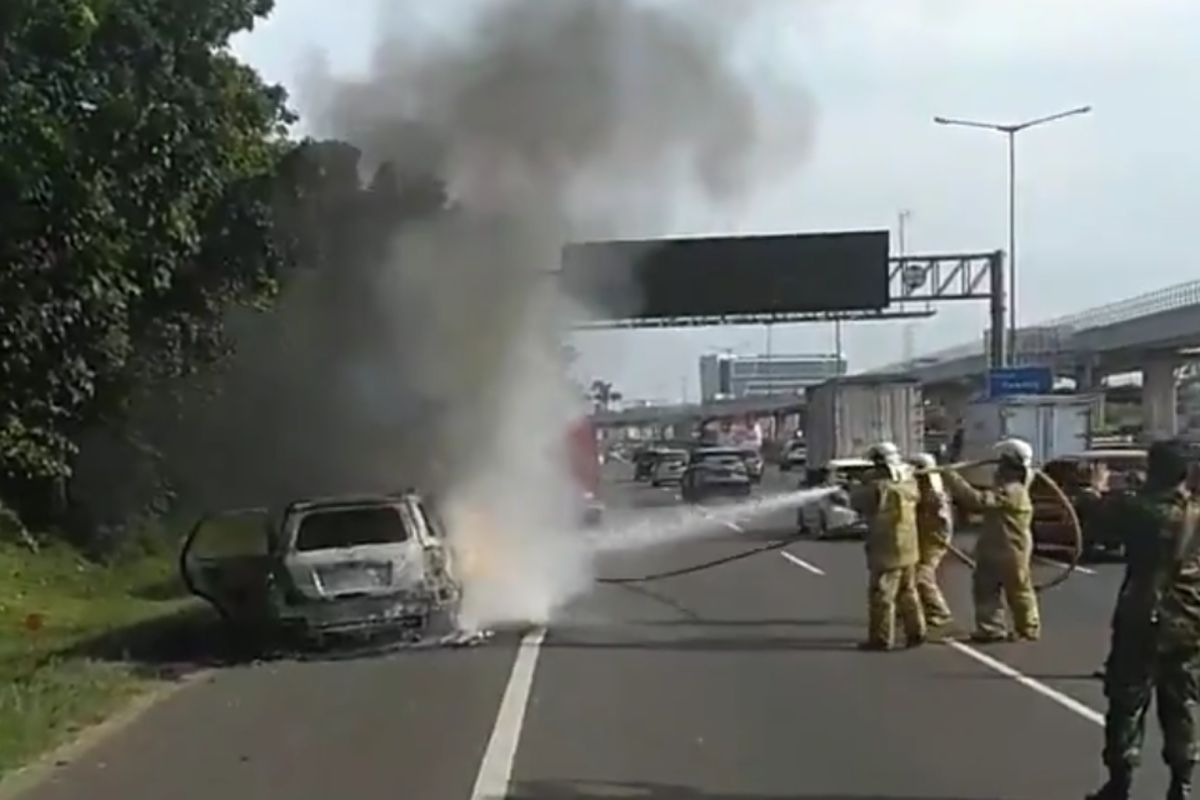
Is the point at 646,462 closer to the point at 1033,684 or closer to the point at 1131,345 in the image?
the point at 1131,345

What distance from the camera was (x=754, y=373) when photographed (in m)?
150

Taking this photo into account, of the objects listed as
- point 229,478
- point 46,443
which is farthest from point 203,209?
point 229,478

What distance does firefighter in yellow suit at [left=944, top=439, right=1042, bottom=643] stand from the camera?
17.5 metres

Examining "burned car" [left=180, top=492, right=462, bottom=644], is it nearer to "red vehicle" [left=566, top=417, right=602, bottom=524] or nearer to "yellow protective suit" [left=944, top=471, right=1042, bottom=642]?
"yellow protective suit" [left=944, top=471, right=1042, bottom=642]

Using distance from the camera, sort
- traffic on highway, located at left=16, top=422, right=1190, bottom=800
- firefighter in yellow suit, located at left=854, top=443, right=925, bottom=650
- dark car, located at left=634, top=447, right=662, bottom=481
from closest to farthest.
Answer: traffic on highway, located at left=16, top=422, right=1190, bottom=800
firefighter in yellow suit, located at left=854, top=443, right=925, bottom=650
dark car, located at left=634, top=447, right=662, bottom=481

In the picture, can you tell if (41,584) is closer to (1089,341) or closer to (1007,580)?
(1007,580)

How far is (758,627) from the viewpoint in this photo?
19.5 meters

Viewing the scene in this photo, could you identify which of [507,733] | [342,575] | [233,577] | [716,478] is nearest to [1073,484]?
[233,577]

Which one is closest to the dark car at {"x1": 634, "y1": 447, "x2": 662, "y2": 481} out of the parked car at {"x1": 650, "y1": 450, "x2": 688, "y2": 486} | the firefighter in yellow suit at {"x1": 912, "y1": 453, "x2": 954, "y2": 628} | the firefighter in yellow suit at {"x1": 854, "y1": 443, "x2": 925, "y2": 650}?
the parked car at {"x1": 650, "y1": 450, "x2": 688, "y2": 486}

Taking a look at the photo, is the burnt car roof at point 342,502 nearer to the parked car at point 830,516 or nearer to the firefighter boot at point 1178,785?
the firefighter boot at point 1178,785

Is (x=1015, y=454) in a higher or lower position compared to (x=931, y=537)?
higher

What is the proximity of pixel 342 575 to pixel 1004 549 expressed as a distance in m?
5.76

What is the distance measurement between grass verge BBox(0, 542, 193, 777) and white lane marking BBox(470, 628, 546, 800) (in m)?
2.74

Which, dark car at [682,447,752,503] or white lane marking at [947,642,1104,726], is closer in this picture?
white lane marking at [947,642,1104,726]
